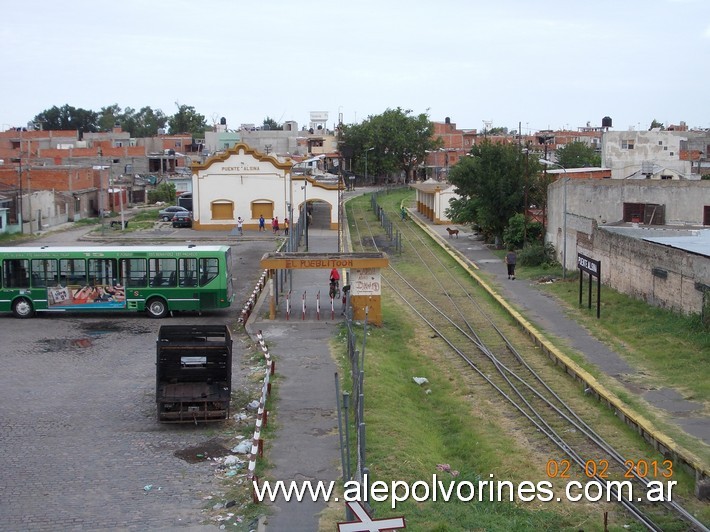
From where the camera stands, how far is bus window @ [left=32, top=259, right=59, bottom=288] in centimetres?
2745

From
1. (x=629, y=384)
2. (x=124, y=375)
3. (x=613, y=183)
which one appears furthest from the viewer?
(x=613, y=183)

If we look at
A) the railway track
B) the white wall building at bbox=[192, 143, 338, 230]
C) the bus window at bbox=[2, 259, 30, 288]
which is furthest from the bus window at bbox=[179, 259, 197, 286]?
the white wall building at bbox=[192, 143, 338, 230]

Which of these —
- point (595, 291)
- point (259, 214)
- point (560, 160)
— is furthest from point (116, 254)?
point (560, 160)

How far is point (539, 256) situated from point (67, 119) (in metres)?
145

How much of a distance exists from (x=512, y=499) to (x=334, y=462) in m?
2.86

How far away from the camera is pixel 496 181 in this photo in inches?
1713

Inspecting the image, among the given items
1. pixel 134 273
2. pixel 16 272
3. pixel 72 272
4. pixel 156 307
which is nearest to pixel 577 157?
pixel 156 307

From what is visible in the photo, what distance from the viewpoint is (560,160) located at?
90125 mm

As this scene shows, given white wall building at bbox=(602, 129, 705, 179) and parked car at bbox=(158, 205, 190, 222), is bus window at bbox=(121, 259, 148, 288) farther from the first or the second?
white wall building at bbox=(602, 129, 705, 179)

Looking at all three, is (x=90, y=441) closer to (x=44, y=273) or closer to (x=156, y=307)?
(x=156, y=307)

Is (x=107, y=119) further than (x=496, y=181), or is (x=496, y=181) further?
(x=107, y=119)

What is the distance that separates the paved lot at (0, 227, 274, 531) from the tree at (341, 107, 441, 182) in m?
78.6

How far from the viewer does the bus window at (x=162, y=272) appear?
2738 cm

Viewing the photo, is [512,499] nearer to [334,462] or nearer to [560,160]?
[334,462]
